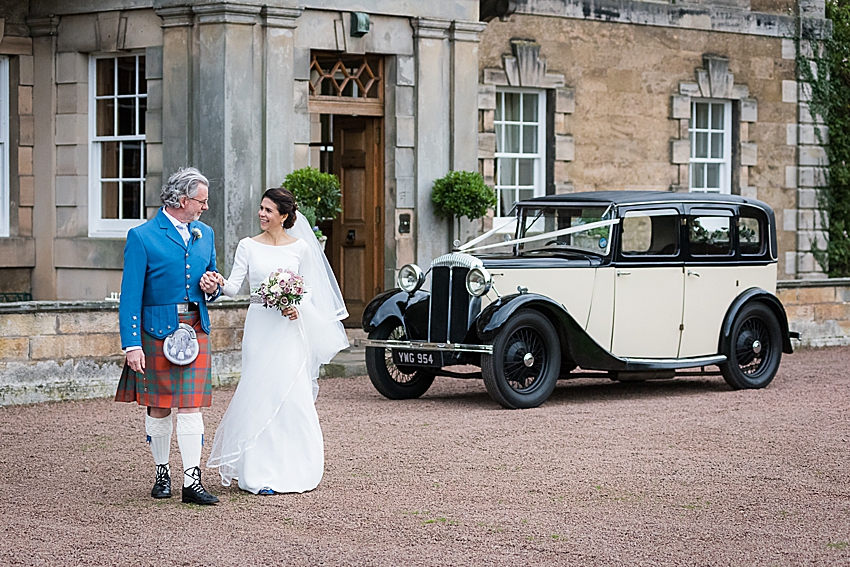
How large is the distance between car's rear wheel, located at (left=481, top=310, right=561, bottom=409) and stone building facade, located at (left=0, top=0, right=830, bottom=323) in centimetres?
376

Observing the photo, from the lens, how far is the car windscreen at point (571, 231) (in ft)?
36.8

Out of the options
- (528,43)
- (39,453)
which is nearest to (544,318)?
(39,453)

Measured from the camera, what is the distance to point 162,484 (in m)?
7.04

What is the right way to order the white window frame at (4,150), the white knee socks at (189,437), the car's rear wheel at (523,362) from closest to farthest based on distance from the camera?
the white knee socks at (189,437)
the car's rear wheel at (523,362)
the white window frame at (4,150)

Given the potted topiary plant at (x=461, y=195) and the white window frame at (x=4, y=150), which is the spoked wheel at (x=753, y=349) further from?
the white window frame at (x=4, y=150)

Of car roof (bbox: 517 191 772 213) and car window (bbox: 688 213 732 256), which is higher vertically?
car roof (bbox: 517 191 772 213)

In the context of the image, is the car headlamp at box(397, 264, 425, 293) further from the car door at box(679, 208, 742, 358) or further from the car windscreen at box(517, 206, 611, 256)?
the car door at box(679, 208, 742, 358)

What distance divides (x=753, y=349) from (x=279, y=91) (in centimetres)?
522

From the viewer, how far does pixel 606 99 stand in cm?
1755

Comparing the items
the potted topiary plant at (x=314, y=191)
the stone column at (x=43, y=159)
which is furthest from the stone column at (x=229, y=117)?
the stone column at (x=43, y=159)

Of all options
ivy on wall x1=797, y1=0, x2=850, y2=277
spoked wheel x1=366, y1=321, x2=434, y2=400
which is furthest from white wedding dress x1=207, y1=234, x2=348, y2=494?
ivy on wall x1=797, y1=0, x2=850, y2=277

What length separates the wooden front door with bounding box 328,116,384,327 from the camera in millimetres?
14641

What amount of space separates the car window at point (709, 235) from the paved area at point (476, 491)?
1.43 meters

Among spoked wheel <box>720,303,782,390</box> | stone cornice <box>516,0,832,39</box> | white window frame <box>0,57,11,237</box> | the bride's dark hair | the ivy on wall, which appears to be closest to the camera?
the bride's dark hair
